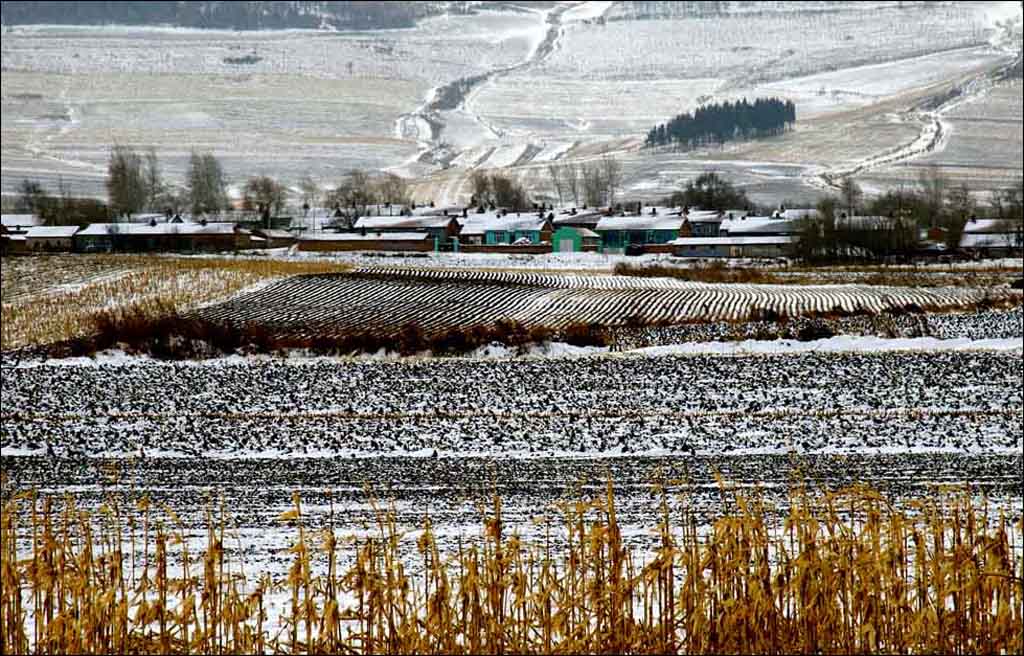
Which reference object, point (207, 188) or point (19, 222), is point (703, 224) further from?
point (207, 188)

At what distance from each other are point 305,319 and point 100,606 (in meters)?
33.4

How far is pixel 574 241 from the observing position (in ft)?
332

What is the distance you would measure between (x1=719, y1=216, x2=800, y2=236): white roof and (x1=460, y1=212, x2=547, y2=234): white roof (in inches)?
624

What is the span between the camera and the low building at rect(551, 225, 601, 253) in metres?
99.9

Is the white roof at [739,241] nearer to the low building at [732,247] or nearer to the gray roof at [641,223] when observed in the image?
the low building at [732,247]

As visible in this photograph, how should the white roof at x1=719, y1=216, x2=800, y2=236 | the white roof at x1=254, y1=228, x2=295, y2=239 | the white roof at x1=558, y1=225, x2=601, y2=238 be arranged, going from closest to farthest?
the white roof at x1=719, y1=216, x2=800, y2=236 → the white roof at x1=558, y1=225, x2=601, y2=238 → the white roof at x1=254, y1=228, x2=295, y2=239

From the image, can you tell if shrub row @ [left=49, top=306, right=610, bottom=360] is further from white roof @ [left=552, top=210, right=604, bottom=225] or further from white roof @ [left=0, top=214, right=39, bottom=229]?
white roof @ [left=552, top=210, right=604, bottom=225]

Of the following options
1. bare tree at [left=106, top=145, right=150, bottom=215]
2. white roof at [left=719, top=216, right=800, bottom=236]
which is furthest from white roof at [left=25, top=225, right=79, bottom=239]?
white roof at [left=719, top=216, right=800, bottom=236]

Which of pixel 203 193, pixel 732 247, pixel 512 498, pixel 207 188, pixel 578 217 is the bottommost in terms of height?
pixel 732 247

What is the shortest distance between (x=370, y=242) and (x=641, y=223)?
84.6 feet

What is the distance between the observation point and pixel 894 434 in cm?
2023

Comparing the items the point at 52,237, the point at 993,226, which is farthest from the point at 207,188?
the point at 993,226

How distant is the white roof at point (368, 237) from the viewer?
98.1 meters

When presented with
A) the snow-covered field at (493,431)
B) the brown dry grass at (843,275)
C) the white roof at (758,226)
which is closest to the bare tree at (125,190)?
the white roof at (758,226)
